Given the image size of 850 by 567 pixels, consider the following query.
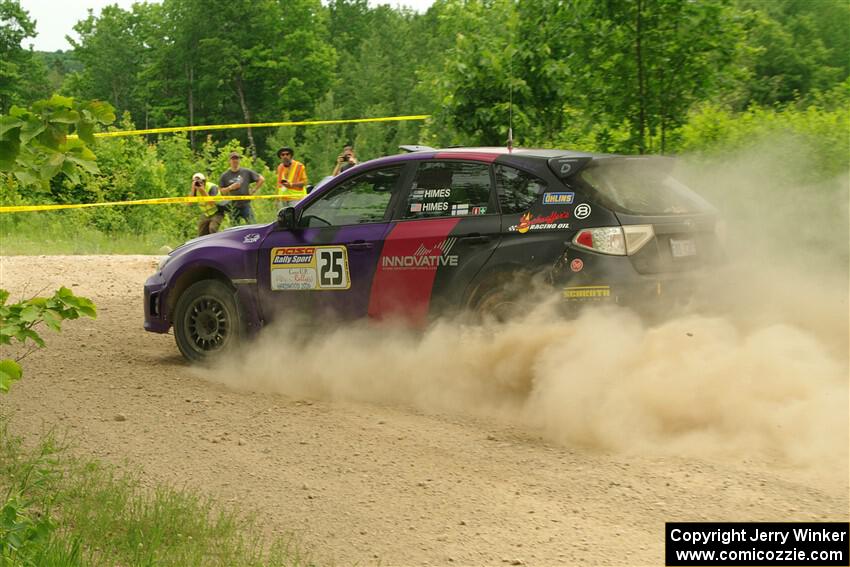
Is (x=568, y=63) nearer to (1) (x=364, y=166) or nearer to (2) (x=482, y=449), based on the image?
(1) (x=364, y=166)

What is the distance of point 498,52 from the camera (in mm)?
13023

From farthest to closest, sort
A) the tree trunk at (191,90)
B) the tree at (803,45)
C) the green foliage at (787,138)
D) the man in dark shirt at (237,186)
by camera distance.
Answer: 1. the tree trunk at (191,90)
2. the tree at (803,45)
3. the man in dark shirt at (237,186)
4. the green foliage at (787,138)

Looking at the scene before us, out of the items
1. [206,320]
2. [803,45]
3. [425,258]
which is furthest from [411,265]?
[803,45]

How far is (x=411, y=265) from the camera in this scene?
801cm

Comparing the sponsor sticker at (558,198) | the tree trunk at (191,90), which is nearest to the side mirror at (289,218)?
the sponsor sticker at (558,198)

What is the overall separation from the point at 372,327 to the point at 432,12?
84.1 metres

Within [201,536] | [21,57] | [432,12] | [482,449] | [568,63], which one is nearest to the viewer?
[201,536]

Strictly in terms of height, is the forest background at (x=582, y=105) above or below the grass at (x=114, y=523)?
above

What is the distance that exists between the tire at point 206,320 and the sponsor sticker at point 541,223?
2.77m

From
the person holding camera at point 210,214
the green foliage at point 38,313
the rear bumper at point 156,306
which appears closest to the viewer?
the green foliage at point 38,313

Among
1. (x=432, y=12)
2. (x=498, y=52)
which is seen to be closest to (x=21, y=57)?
(x=432, y=12)

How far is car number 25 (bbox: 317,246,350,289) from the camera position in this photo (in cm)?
840

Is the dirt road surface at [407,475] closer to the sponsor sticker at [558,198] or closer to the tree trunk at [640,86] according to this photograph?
the sponsor sticker at [558,198]

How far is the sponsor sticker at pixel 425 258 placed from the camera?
308 inches
